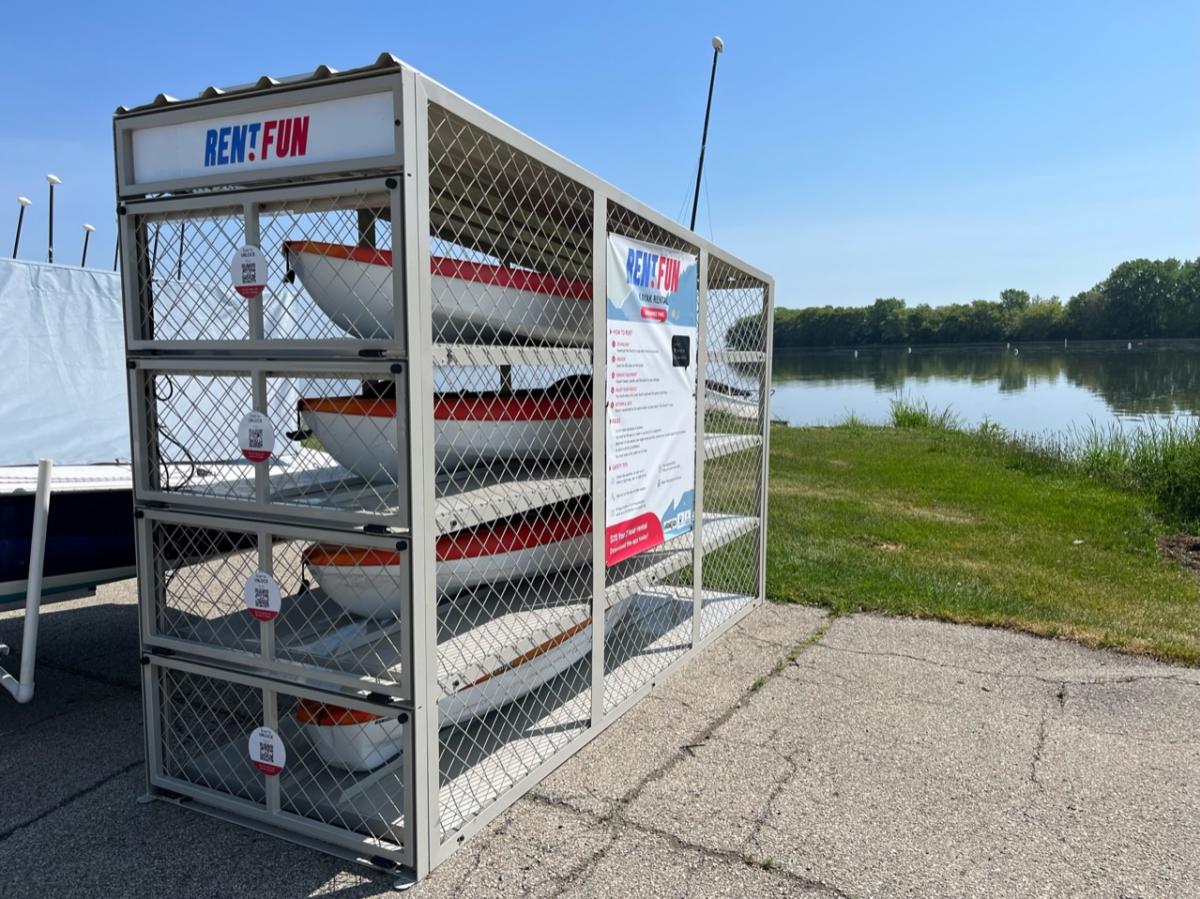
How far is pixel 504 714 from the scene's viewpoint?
150 inches

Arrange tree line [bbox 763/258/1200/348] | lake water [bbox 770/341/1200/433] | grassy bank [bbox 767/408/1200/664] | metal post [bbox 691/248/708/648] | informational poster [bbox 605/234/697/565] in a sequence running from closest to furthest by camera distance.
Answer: informational poster [bbox 605/234/697/565] → metal post [bbox 691/248/708/648] → grassy bank [bbox 767/408/1200/664] → lake water [bbox 770/341/1200/433] → tree line [bbox 763/258/1200/348]

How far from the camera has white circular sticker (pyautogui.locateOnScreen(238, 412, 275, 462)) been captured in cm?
277

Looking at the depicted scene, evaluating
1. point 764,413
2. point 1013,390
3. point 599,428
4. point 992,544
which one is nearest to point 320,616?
point 599,428

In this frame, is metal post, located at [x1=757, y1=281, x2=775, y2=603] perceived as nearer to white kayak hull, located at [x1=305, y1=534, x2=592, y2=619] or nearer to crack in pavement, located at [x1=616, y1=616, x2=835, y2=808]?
crack in pavement, located at [x1=616, y1=616, x2=835, y2=808]

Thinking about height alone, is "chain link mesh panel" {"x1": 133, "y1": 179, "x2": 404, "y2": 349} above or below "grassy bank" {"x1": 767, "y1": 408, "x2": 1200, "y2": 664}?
above

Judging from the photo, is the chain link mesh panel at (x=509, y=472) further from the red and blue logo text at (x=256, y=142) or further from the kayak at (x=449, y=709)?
the red and blue logo text at (x=256, y=142)

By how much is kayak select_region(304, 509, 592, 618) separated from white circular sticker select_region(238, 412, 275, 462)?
491mm

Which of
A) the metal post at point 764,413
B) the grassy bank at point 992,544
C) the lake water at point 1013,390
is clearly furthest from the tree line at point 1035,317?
the metal post at point 764,413

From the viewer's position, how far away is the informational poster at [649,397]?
12.3ft

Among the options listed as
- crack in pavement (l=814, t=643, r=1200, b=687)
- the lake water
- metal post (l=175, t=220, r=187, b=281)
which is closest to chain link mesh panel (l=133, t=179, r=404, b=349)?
metal post (l=175, t=220, r=187, b=281)

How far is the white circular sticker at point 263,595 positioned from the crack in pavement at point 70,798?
4.00ft

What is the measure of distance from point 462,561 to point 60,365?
6820mm

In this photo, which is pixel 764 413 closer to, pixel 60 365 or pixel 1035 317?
pixel 60 365

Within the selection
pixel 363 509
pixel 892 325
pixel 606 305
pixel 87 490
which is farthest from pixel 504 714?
pixel 892 325
